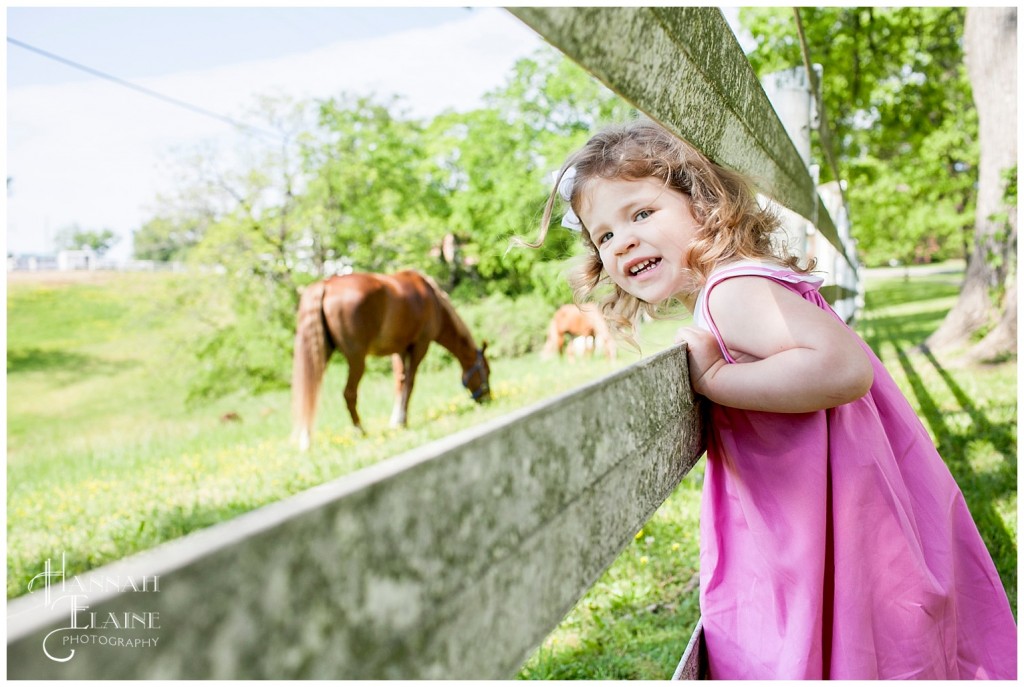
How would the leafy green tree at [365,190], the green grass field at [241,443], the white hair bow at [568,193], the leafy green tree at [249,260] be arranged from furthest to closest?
the leafy green tree at [365,190]
the leafy green tree at [249,260]
the green grass field at [241,443]
the white hair bow at [568,193]

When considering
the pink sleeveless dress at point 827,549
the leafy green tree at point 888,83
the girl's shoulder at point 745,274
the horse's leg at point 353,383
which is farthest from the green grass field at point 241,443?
the leafy green tree at point 888,83

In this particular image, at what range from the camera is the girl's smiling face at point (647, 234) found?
3.85ft

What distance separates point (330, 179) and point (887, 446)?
1318cm

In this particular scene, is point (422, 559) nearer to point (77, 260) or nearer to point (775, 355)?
point (775, 355)

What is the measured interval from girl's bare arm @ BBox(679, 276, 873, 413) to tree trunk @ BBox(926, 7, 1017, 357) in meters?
6.26

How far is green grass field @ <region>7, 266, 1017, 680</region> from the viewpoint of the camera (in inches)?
98.9

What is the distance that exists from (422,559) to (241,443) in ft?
27.2

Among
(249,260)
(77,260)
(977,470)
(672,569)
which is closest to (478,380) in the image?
(249,260)

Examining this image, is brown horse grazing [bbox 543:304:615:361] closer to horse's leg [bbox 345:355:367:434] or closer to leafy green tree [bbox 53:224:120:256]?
horse's leg [bbox 345:355:367:434]

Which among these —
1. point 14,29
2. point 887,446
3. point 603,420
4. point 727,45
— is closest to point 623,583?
point 887,446

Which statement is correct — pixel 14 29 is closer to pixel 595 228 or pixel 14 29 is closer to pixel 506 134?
pixel 506 134

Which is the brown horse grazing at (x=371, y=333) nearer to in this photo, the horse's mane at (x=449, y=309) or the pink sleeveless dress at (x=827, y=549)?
the horse's mane at (x=449, y=309)

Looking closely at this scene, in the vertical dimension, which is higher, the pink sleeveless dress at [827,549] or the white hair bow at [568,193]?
the white hair bow at [568,193]

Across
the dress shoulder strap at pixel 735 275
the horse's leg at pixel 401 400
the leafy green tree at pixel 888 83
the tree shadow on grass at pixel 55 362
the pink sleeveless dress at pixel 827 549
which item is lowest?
the tree shadow on grass at pixel 55 362
